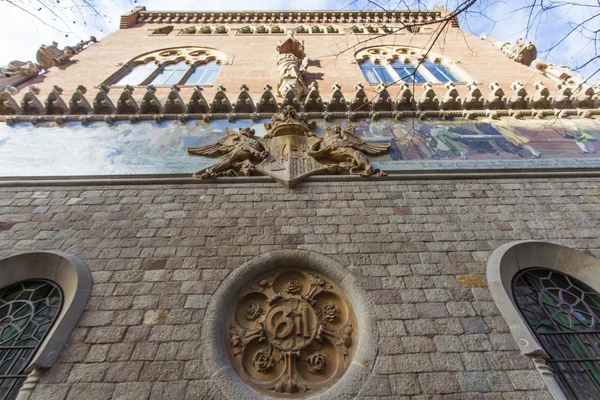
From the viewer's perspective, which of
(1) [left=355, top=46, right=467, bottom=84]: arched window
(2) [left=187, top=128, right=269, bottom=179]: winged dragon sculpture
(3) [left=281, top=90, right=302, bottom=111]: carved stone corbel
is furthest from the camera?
(1) [left=355, top=46, right=467, bottom=84]: arched window

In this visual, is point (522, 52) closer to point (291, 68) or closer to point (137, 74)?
point (291, 68)

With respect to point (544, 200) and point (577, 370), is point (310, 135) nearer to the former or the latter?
point (544, 200)

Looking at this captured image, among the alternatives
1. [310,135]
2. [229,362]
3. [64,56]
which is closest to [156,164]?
[310,135]

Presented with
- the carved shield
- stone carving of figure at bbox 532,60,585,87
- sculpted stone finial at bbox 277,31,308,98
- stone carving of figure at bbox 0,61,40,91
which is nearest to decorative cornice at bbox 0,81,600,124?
sculpted stone finial at bbox 277,31,308,98

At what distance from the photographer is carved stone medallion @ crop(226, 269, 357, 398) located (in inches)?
123

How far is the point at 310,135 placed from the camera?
5.96m

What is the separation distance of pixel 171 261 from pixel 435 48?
13457 millimetres

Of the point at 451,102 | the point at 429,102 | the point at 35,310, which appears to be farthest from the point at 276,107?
the point at 35,310

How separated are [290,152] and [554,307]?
420 cm

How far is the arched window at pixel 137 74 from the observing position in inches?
393

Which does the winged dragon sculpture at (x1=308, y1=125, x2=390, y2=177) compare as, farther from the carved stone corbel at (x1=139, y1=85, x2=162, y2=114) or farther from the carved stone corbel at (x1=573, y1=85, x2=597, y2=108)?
the carved stone corbel at (x1=573, y1=85, x2=597, y2=108)

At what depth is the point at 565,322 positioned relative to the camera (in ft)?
12.0

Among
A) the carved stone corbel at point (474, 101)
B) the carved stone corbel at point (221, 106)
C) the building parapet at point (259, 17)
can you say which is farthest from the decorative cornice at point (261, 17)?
the carved stone corbel at point (221, 106)

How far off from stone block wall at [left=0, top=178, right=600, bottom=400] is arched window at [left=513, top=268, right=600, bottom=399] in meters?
0.49
